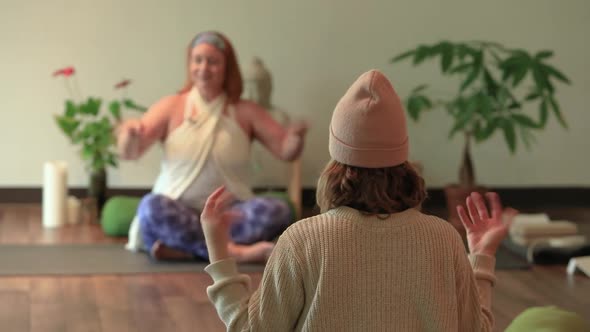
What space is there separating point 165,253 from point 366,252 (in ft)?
7.32

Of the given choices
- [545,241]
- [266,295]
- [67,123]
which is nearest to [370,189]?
[266,295]

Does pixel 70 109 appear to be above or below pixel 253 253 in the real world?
above

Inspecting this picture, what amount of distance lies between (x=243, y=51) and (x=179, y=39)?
0.96 feet

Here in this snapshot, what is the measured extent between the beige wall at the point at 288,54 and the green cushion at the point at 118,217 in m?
0.54

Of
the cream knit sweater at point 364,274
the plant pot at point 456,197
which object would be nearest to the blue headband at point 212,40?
the plant pot at point 456,197

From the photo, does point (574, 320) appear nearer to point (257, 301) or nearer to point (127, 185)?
point (257, 301)

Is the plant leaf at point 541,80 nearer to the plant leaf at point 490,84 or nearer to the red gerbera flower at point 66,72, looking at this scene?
the plant leaf at point 490,84

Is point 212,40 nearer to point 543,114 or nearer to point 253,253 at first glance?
point 253,253

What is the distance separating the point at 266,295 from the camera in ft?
5.57

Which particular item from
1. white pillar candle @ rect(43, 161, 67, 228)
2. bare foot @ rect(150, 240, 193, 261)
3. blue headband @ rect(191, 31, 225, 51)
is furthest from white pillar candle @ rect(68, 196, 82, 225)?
blue headband @ rect(191, 31, 225, 51)

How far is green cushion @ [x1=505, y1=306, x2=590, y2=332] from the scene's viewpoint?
246 cm

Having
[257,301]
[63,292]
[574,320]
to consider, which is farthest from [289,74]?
[257,301]

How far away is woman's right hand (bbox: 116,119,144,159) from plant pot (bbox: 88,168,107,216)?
650 millimetres

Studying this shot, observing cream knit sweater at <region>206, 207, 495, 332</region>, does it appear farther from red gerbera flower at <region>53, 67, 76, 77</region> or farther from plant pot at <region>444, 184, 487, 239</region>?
red gerbera flower at <region>53, 67, 76, 77</region>
